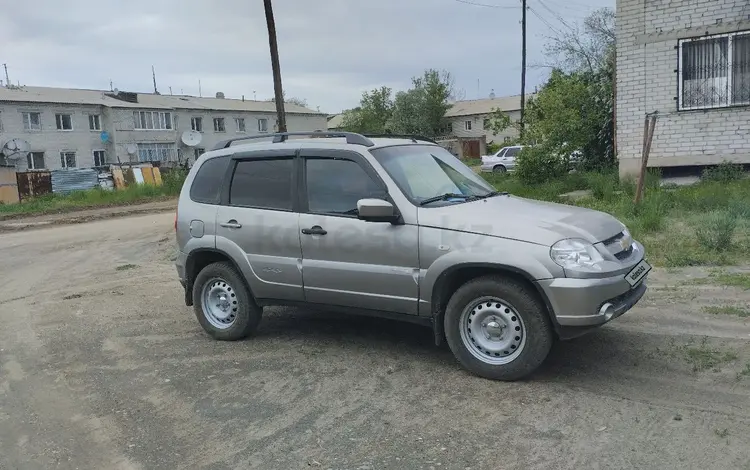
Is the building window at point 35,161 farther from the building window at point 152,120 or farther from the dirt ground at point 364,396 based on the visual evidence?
the dirt ground at point 364,396

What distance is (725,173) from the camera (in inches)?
525

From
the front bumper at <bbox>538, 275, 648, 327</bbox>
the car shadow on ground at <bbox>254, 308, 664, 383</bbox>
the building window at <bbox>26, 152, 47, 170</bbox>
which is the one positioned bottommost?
the car shadow on ground at <bbox>254, 308, 664, 383</bbox>

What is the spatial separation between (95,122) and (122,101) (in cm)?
364

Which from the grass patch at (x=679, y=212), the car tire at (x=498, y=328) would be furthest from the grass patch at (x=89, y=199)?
the car tire at (x=498, y=328)

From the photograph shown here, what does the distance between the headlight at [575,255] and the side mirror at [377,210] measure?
1.24 metres

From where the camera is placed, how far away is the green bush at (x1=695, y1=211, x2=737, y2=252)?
842 cm

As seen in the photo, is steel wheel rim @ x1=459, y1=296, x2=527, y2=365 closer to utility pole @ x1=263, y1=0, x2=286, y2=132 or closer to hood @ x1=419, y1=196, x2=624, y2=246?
hood @ x1=419, y1=196, x2=624, y2=246

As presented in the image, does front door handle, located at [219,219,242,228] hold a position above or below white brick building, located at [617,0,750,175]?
below

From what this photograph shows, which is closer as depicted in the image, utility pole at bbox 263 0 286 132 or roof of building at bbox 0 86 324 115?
utility pole at bbox 263 0 286 132

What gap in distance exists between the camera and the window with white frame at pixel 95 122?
165ft

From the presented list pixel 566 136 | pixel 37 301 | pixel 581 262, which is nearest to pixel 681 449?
pixel 581 262

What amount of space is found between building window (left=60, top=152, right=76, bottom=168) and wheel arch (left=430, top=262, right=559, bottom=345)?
50.1m

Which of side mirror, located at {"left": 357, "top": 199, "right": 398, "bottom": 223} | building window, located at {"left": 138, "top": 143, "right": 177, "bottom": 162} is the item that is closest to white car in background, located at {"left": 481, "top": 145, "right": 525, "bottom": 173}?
side mirror, located at {"left": 357, "top": 199, "right": 398, "bottom": 223}

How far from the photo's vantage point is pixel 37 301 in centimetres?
866
